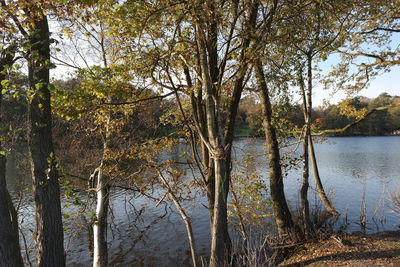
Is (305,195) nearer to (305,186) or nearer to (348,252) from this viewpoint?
(305,186)

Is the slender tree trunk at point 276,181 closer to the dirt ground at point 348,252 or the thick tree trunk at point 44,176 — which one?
the dirt ground at point 348,252

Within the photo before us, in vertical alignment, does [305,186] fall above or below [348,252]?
above

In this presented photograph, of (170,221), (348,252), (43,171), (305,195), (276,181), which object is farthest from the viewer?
(170,221)

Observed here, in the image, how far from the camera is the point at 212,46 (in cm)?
641

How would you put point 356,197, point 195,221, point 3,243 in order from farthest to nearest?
point 356,197, point 195,221, point 3,243

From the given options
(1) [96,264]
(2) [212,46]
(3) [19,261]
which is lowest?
(1) [96,264]

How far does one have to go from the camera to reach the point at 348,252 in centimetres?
657

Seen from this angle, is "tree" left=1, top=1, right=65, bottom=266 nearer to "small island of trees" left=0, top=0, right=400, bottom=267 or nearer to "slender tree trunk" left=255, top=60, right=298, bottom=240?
"small island of trees" left=0, top=0, right=400, bottom=267

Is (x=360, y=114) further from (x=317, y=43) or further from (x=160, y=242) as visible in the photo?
(x=160, y=242)

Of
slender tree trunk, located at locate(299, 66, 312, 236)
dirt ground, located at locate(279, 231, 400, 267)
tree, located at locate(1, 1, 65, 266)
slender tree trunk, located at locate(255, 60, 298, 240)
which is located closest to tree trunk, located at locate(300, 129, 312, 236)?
slender tree trunk, located at locate(299, 66, 312, 236)

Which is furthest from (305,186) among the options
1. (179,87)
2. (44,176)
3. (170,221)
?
(170,221)

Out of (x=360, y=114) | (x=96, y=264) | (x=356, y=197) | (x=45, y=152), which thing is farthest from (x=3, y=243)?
(x=356, y=197)

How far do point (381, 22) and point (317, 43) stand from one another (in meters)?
3.62

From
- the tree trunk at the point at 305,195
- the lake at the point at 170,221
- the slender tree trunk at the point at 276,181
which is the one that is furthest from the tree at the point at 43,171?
the tree trunk at the point at 305,195
